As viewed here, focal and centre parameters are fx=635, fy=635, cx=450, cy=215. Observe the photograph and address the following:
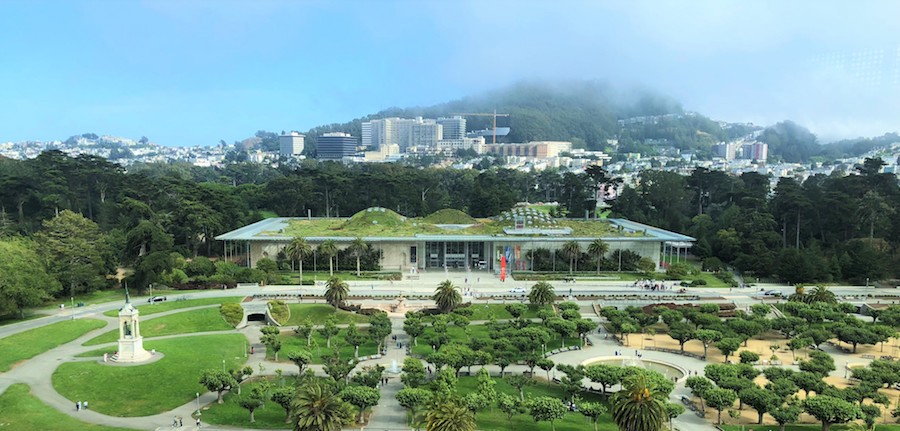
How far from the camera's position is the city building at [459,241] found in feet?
231

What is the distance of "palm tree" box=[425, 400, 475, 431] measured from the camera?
87.6 feet

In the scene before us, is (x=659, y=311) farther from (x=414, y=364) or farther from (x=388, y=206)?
(x=388, y=206)

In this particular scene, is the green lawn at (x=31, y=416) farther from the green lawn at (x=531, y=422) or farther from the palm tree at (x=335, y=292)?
the palm tree at (x=335, y=292)

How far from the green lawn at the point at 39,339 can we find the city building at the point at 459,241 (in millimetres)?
20954

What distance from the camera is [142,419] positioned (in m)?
33.1

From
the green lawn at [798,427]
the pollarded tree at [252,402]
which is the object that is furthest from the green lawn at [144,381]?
the green lawn at [798,427]

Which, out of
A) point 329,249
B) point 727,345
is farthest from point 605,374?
point 329,249

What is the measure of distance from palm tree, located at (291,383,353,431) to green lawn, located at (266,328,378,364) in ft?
47.7

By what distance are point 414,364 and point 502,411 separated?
5957mm

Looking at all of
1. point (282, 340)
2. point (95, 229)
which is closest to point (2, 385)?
point (282, 340)

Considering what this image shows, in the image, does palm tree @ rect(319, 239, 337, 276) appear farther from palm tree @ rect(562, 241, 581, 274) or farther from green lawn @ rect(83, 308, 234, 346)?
palm tree @ rect(562, 241, 581, 274)

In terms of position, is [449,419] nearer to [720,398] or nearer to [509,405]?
[509,405]

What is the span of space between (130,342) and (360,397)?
17394mm

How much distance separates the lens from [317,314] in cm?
5288
